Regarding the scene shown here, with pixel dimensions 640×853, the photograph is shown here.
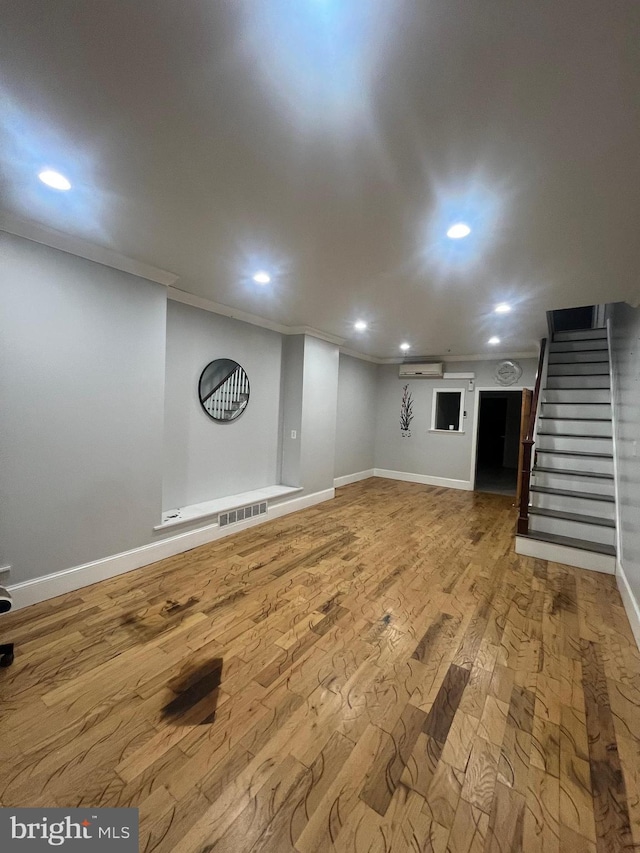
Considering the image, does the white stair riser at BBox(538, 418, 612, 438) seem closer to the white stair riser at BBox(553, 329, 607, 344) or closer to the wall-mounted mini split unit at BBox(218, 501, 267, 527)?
the white stair riser at BBox(553, 329, 607, 344)

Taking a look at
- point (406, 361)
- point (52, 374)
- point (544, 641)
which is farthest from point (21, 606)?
point (406, 361)

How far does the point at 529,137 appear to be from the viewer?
4.62ft

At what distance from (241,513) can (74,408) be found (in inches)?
83.4

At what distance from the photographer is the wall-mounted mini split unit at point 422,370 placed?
22.1 feet

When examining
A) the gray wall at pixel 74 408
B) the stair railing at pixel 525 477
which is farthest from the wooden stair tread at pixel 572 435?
the gray wall at pixel 74 408

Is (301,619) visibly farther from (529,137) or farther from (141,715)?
(529,137)

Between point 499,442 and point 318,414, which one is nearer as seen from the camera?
point 318,414

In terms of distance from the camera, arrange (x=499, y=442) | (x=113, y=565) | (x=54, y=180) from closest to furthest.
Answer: (x=54, y=180), (x=113, y=565), (x=499, y=442)

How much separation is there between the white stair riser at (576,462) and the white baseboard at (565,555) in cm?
110

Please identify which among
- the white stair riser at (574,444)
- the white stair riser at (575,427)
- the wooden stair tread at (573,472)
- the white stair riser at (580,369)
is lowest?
the wooden stair tread at (573,472)

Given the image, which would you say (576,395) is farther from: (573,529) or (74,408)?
(74,408)

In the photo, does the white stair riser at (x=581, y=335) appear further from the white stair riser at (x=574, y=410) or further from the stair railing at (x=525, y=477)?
the stair railing at (x=525, y=477)

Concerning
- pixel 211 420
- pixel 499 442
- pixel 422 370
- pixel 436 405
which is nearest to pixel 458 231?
pixel 211 420

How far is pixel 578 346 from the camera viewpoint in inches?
211
